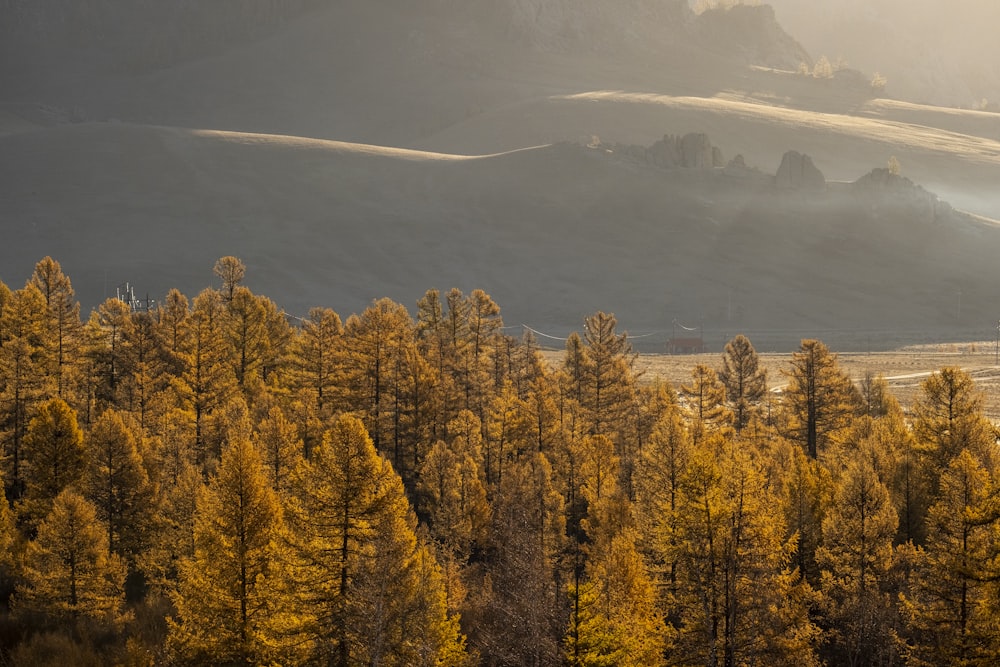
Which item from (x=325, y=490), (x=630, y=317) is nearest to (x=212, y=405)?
(x=325, y=490)

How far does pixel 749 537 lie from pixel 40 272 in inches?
1833

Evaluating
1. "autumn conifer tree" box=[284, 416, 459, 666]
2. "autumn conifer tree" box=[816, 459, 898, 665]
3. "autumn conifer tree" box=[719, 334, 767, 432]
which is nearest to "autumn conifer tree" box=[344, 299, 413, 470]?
"autumn conifer tree" box=[719, 334, 767, 432]

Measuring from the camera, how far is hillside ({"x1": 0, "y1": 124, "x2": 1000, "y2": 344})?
517 ft

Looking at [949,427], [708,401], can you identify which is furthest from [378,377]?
[949,427]

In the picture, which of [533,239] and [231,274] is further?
[533,239]

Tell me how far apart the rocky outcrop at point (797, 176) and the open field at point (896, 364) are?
5960cm

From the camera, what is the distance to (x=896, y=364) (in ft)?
390

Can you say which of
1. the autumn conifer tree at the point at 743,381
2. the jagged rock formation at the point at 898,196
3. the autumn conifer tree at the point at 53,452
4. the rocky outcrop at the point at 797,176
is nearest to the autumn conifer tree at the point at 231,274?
the autumn conifer tree at the point at 53,452

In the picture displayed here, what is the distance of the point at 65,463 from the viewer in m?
44.7

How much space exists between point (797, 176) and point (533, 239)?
178 ft

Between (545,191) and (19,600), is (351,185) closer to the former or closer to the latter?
(545,191)

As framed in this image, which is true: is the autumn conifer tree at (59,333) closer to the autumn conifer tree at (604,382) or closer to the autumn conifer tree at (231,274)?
the autumn conifer tree at (231,274)

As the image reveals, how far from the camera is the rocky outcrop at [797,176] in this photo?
196 metres

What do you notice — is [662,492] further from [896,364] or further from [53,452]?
[896,364]
